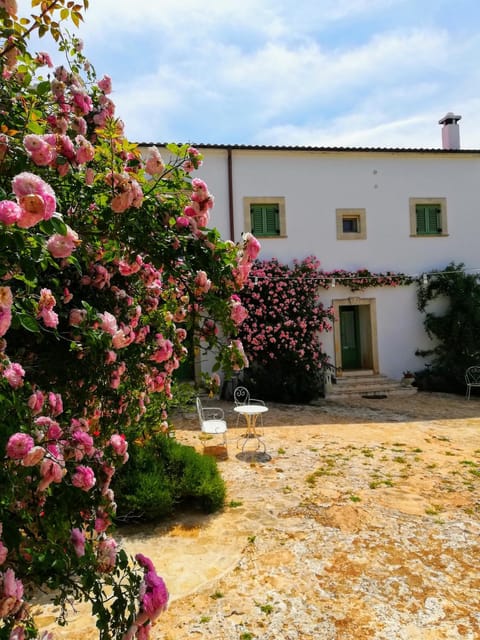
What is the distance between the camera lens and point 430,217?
13984 millimetres

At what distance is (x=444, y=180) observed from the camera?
1400 cm

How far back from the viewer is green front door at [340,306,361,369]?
14141 mm

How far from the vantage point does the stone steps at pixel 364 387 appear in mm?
12492

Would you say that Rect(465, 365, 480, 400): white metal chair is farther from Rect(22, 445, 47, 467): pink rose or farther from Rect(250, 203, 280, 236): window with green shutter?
Rect(22, 445, 47, 467): pink rose

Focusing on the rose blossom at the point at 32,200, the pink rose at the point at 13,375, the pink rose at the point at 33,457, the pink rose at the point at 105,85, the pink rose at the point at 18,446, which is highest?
the pink rose at the point at 105,85

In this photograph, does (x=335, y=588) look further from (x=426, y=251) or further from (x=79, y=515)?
(x=426, y=251)

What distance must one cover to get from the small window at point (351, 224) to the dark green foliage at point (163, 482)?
952cm

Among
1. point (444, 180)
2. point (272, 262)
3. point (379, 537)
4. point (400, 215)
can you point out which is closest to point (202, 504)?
point (379, 537)

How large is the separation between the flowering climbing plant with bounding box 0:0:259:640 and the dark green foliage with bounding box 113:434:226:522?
7.77 ft

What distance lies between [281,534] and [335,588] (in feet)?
3.25

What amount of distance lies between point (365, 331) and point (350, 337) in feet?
1.62

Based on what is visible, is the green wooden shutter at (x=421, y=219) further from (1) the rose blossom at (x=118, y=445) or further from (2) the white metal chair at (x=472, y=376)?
(1) the rose blossom at (x=118, y=445)

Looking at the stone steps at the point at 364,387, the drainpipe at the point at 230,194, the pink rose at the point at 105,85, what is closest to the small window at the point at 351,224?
the drainpipe at the point at 230,194

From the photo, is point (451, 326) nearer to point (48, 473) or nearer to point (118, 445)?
point (118, 445)
